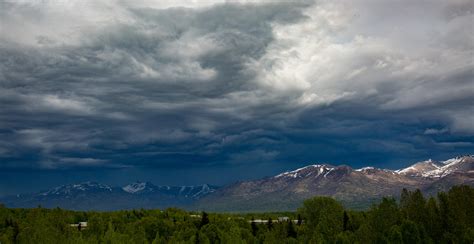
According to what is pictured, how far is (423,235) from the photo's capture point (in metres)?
164

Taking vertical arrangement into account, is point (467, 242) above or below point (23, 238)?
below

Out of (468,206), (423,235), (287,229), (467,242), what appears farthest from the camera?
(287,229)

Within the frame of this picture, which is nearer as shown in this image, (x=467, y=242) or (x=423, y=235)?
(x=467, y=242)

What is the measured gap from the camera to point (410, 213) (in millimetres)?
177375

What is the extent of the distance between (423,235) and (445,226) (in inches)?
476

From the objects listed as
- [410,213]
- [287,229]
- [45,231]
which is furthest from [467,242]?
[45,231]

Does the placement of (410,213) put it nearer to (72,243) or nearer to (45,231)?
(72,243)

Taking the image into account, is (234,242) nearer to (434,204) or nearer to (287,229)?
(287,229)

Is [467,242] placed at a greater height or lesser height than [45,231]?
lesser

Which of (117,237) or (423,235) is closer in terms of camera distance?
(423,235)

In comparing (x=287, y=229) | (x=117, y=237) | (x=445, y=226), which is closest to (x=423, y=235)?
(x=445, y=226)

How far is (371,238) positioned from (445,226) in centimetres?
2450

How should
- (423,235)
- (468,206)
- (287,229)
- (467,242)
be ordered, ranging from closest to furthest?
(467,242) < (423,235) < (468,206) < (287,229)

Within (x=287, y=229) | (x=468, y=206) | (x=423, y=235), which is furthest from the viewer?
(x=287, y=229)
